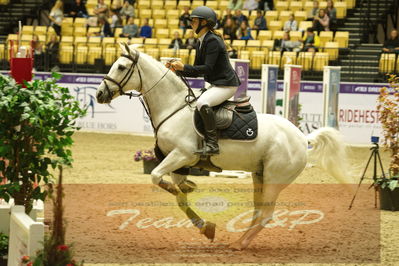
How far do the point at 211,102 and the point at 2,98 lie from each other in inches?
95.0

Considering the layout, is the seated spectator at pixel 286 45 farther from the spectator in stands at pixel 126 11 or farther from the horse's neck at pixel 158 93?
the horse's neck at pixel 158 93

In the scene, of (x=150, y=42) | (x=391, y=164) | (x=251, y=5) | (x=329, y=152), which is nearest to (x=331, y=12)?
(x=251, y=5)

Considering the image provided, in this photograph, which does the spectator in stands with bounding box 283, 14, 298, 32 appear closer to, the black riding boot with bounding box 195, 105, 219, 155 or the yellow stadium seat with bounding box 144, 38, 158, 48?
the yellow stadium seat with bounding box 144, 38, 158, 48

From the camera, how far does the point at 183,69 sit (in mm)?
7828

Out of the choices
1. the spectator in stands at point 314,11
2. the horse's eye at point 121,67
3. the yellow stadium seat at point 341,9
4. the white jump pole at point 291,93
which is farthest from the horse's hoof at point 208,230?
the yellow stadium seat at point 341,9

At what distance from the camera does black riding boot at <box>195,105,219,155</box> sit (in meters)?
7.59

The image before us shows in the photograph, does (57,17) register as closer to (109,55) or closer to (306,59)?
(109,55)

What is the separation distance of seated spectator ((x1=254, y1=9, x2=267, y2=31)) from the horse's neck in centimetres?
1450

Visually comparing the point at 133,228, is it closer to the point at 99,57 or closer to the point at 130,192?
the point at 130,192

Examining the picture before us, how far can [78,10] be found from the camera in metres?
25.2

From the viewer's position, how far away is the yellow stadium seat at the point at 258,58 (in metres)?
20.5

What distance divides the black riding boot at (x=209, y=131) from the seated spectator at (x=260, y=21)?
48.8 ft

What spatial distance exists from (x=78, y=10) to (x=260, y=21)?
6.60m

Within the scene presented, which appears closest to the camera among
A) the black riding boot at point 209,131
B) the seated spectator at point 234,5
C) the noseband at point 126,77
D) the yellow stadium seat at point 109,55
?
the black riding boot at point 209,131
